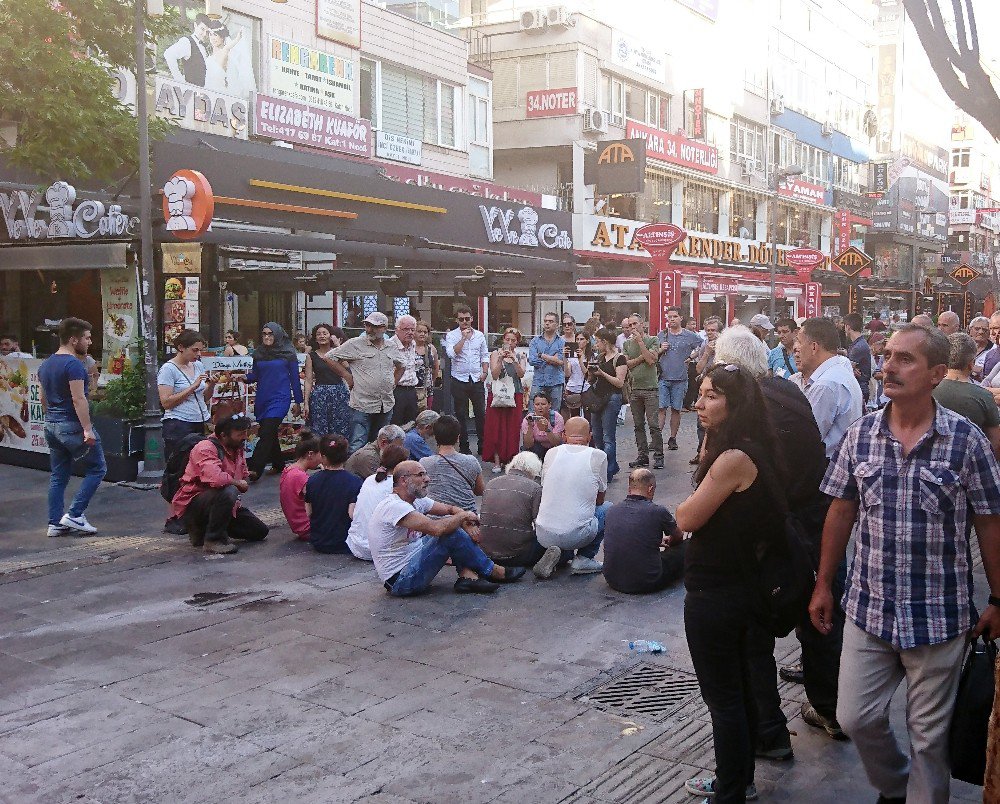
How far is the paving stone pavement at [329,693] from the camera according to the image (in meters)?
4.45

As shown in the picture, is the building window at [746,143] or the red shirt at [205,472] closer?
the red shirt at [205,472]

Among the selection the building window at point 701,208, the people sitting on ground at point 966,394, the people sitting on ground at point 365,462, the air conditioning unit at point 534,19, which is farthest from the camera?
the building window at point 701,208

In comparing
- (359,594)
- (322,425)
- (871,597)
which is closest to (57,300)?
(322,425)

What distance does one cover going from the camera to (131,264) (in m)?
12.5

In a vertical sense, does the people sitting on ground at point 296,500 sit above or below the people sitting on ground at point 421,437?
below

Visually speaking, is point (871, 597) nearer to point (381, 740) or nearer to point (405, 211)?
point (381, 740)

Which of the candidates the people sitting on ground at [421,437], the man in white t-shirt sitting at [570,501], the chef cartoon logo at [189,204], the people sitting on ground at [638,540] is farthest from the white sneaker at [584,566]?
the chef cartoon logo at [189,204]

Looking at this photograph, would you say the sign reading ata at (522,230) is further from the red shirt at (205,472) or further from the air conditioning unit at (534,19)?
the red shirt at (205,472)

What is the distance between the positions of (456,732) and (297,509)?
4.42 metres

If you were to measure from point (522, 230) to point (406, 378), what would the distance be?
11.3 m

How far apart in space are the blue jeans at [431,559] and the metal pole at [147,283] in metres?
5.27

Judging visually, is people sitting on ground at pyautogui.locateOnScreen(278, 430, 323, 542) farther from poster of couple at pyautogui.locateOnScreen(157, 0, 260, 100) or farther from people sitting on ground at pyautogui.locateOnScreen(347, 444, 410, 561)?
poster of couple at pyautogui.locateOnScreen(157, 0, 260, 100)

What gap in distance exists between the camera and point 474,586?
739 centimetres

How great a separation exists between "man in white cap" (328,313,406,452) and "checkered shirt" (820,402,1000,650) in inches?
323
